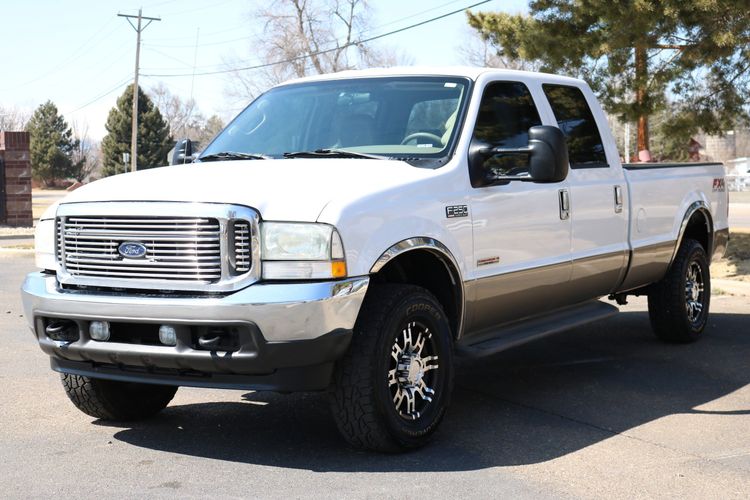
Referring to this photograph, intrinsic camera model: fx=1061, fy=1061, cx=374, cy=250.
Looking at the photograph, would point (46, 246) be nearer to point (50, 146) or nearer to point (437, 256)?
point (437, 256)

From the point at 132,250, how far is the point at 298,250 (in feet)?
2.75

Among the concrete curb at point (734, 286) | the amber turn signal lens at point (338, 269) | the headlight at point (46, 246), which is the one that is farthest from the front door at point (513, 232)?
the concrete curb at point (734, 286)

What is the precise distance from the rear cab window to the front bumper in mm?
2650

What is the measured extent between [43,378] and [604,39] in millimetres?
10598

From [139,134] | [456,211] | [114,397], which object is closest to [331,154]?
[456,211]

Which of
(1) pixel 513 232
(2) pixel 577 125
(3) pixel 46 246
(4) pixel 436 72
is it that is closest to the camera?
(3) pixel 46 246

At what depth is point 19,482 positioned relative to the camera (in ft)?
15.9

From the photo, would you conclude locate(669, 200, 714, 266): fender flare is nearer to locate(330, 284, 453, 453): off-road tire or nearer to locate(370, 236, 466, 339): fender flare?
locate(370, 236, 466, 339): fender flare

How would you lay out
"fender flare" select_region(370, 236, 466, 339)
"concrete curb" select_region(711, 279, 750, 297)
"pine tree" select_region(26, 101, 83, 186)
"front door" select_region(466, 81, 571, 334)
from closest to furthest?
"fender flare" select_region(370, 236, 466, 339) → "front door" select_region(466, 81, 571, 334) → "concrete curb" select_region(711, 279, 750, 297) → "pine tree" select_region(26, 101, 83, 186)

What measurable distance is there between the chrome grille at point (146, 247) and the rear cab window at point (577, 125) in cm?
298

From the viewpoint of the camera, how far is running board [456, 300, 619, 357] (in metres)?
6.02

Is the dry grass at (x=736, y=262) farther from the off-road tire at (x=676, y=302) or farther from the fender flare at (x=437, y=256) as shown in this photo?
the fender flare at (x=437, y=256)

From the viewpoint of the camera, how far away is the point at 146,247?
5.04m

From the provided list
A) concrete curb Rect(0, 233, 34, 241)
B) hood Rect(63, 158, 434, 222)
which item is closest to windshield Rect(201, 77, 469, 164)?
hood Rect(63, 158, 434, 222)
